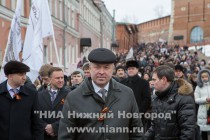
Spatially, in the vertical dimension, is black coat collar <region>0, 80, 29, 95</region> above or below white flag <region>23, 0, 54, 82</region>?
below

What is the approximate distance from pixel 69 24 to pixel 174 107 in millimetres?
28441

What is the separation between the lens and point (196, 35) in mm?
66688

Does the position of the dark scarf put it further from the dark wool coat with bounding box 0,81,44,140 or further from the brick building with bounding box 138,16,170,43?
the brick building with bounding box 138,16,170,43

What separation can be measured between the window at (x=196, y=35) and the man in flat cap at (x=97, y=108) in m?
64.0

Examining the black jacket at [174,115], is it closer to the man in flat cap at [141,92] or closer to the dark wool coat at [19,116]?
the dark wool coat at [19,116]

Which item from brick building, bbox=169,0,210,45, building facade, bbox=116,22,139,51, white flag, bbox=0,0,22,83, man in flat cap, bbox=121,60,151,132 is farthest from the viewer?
building facade, bbox=116,22,139,51

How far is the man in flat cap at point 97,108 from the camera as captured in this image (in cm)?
341

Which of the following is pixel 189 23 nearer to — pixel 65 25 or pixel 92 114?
pixel 65 25

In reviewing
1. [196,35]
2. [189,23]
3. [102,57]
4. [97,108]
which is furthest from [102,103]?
[189,23]

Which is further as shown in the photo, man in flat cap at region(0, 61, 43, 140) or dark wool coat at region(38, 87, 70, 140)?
dark wool coat at region(38, 87, 70, 140)

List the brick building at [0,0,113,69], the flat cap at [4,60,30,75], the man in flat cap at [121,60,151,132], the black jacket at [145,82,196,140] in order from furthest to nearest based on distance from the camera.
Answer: the brick building at [0,0,113,69]
the man in flat cap at [121,60,151,132]
the flat cap at [4,60,30,75]
the black jacket at [145,82,196,140]

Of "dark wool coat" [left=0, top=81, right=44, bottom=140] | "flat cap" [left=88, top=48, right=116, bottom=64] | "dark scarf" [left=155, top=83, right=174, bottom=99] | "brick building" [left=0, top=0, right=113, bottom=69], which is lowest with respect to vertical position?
"dark wool coat" [left=0, top=81, right=44, bottom=140]

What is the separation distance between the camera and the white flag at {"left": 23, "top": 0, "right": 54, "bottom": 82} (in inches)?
297

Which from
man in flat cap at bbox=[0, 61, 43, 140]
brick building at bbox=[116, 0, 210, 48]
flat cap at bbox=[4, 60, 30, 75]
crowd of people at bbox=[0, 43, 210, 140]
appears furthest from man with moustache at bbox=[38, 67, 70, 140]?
brick building at bbox=[116, 0, 210, 48]
